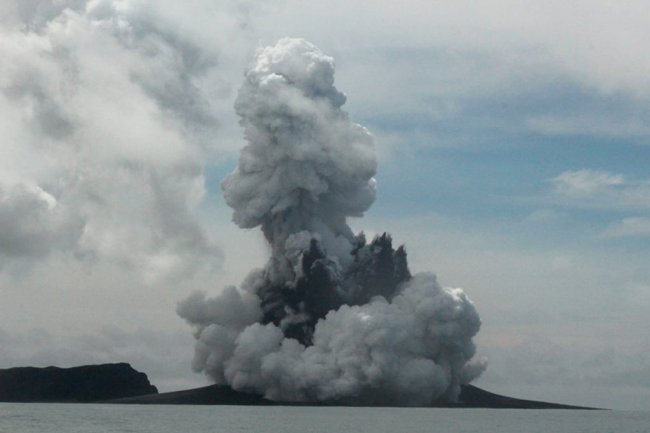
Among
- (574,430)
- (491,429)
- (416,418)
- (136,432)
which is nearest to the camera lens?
(136,432)

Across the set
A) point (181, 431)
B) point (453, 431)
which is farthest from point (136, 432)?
point (453, 431)

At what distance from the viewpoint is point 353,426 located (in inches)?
5984

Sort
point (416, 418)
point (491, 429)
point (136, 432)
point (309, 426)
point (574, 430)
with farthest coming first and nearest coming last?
point (416, 418) → point (574, 430) → point (491, 429) → point (309, 426) → point (136, 432)

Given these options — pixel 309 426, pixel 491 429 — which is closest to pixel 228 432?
pixel 309 426

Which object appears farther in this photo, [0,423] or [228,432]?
[0,423]

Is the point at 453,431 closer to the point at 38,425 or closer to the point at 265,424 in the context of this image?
the point at 265,424

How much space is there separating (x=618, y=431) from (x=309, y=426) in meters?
57.8

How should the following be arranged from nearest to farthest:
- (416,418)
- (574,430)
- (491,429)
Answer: (491,429), (574,430), (416,418)

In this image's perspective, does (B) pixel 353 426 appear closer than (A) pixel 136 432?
No

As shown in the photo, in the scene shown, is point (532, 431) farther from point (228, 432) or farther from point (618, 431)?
point (228, 432)

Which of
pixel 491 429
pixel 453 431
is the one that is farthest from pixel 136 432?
pixel 491 429

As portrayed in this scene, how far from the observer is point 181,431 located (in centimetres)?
14088

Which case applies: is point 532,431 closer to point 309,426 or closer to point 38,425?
point 309,426

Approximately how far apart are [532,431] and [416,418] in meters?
27.7
